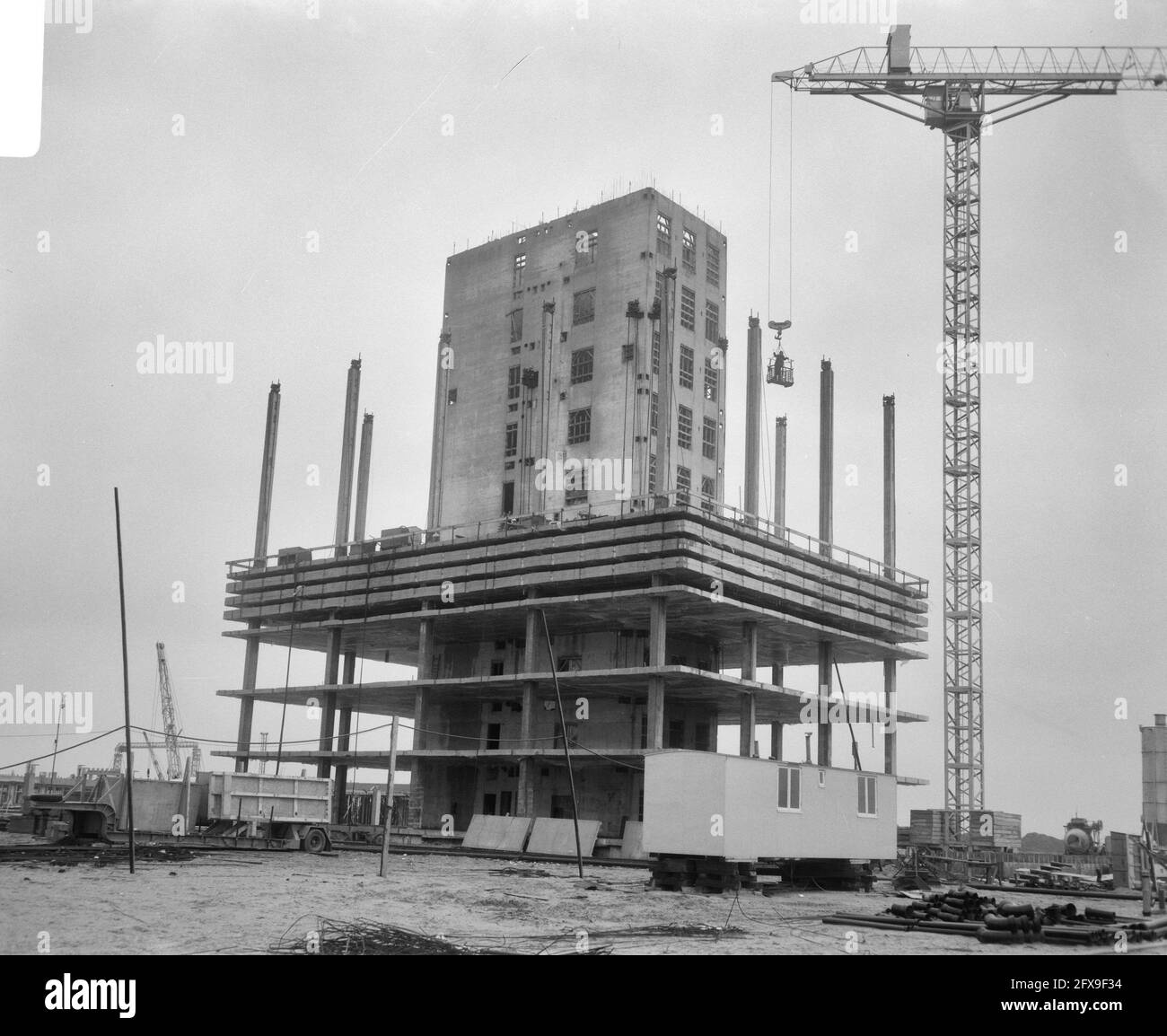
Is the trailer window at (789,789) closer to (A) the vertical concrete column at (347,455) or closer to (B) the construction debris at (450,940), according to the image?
(B) the construction debris at (450,940)

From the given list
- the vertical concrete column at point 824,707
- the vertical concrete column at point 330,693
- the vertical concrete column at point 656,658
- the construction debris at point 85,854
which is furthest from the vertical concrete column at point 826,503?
the construction debris at point 85,854

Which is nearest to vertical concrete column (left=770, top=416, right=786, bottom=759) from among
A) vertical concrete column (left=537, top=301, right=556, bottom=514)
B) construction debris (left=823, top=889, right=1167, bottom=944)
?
vertical concrete column (left=537, top=301, right=556, bottom=514)

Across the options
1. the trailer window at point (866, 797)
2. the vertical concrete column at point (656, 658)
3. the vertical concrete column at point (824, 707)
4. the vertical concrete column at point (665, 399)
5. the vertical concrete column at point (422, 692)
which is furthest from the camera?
the vertical concrete column at point (824, 707)

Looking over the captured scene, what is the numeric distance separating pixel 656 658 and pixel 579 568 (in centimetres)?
742

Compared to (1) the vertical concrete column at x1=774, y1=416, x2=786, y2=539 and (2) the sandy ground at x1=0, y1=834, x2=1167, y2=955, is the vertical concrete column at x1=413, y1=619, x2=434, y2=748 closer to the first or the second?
(1) the vertical concrete column at x1=774, y1=416, x2=786, y2=539

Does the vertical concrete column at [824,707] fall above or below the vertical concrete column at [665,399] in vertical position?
below

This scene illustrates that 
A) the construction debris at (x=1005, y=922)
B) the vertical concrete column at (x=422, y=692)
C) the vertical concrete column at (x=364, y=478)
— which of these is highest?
the vertical concrete column at (x=364, y=478)

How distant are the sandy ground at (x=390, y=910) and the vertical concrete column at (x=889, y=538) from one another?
151ft

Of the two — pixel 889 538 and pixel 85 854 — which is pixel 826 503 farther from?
pixel 85 854

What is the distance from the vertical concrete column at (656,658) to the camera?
65.5 metres

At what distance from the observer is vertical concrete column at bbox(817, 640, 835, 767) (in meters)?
78.3

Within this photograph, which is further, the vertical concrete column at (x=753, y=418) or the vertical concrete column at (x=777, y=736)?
the vertical concrete column at (x=777, y=736)

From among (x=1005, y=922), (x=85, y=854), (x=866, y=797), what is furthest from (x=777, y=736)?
(x=1005, y=922)
